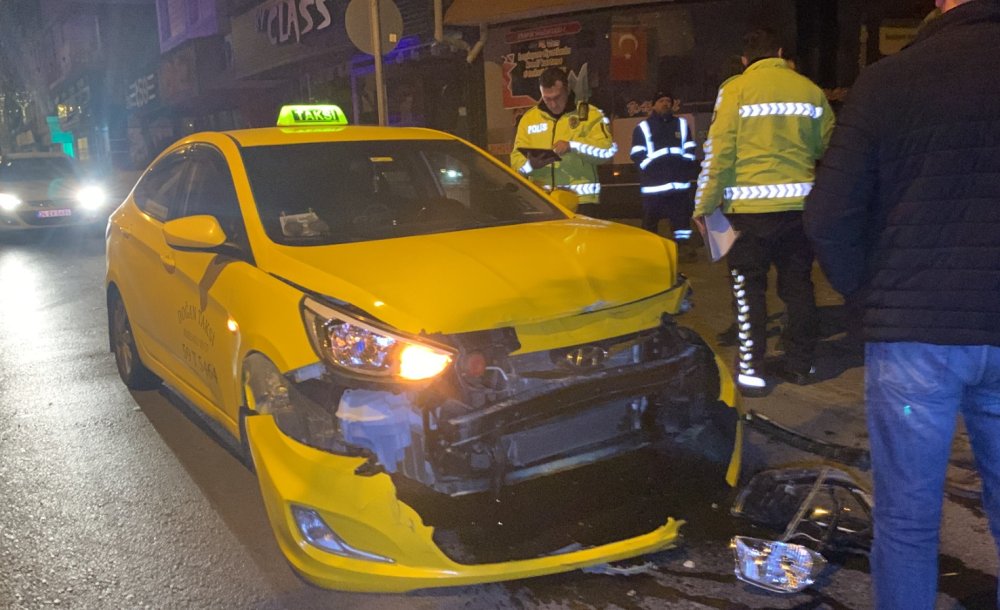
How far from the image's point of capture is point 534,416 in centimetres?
264

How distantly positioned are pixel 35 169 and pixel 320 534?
14552 millimetres

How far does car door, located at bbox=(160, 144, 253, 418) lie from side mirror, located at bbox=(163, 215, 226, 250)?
0.07m

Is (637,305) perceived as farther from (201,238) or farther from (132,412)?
(132,412)

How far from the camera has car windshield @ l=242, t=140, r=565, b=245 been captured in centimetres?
366

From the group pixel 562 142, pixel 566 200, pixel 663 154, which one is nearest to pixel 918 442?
pixel 566 200

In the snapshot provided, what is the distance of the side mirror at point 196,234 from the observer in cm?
347

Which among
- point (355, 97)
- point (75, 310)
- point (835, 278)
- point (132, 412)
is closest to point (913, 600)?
point (835, 278)

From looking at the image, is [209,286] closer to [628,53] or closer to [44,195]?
[628,53]

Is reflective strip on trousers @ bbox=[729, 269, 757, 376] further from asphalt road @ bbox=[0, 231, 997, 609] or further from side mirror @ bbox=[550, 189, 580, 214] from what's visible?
side mirror @ bbox=[550, 189, 580, 214]

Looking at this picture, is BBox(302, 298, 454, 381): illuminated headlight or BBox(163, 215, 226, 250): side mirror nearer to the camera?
BBox(302, 298, 454, 381): illuminated headlight

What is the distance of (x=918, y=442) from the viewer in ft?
6.86

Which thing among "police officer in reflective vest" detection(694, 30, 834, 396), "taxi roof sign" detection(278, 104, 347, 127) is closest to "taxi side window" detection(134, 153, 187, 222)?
"taxi roof sign" detection(278, 104, 347, 127)

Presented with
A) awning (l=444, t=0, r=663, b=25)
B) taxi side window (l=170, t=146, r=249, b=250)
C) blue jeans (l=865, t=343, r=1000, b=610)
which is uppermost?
awning (l=444, t=0, r=663, b=25)

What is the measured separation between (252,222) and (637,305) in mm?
1667
